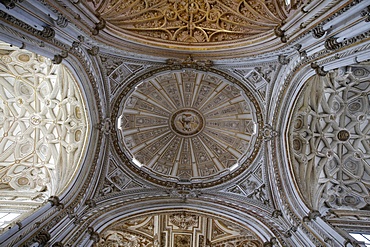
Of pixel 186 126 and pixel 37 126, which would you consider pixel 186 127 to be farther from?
pixel 37 126

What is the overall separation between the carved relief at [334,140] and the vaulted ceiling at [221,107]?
2.6 inches

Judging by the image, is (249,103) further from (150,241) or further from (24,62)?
(24,62)

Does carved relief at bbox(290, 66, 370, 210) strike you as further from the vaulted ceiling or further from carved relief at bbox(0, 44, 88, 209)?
carved relief at bbox(0, 44, 88, 209)

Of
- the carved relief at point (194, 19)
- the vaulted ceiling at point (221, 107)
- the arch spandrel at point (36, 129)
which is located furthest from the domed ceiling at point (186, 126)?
the arch spandrel at point (36, 129)

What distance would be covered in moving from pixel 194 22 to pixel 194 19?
0.69 feet

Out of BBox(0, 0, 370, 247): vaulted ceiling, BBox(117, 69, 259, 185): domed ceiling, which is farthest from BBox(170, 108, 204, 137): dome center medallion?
BBox(0, 0, 370, 247): vaulted ceiling

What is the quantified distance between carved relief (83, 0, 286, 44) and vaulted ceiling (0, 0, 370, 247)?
6cm

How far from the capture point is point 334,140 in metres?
15.5

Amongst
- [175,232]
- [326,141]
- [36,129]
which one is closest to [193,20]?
[326,141]

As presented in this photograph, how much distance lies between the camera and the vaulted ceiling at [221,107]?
12.5 metres

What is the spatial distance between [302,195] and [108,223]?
30.6ft

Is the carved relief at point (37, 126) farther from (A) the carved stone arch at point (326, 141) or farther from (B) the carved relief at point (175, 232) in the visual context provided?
(A) the carved stone arch at point (326, 141)

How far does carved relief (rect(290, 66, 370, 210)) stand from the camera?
14.0 meters

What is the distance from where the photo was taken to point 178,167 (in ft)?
61.5
